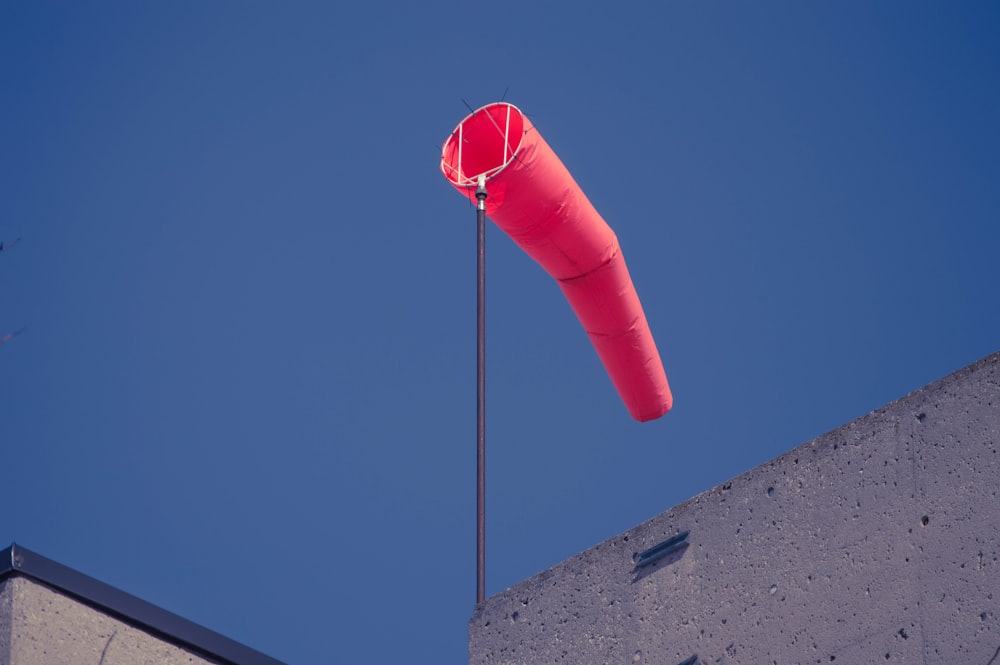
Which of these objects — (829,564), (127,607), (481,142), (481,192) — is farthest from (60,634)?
(481,142)

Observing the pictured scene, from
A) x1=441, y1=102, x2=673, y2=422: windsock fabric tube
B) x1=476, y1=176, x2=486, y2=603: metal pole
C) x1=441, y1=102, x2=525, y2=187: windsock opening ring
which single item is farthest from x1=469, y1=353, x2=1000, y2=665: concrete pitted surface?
x1=441, y1=102, x2=525, y2=187: windsock opening ring

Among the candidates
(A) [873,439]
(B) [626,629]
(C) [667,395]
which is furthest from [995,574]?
(C) [667,395]

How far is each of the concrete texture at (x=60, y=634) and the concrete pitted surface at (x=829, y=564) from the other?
1699 mm

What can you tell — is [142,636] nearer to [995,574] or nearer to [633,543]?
[633,543]

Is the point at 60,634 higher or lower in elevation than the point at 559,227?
lower

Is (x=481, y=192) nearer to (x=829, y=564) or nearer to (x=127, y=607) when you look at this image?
(x=127, y=607)

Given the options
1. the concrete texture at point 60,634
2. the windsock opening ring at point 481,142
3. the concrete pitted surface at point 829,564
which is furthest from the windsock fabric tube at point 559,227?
the concrete pitted surface at point 829,564

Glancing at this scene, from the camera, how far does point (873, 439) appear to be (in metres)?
4.63

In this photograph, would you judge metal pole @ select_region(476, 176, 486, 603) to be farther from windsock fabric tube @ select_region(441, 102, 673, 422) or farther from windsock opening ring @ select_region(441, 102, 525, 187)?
windsock opening ring @ select_region(441, 102, 525, 187)

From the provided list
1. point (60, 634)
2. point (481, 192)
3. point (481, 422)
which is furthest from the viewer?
point (481, 192)

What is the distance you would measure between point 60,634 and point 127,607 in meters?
0.33

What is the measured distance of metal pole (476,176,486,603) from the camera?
7.56 metres

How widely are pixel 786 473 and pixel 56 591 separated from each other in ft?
9.64

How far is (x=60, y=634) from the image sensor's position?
226 inches
